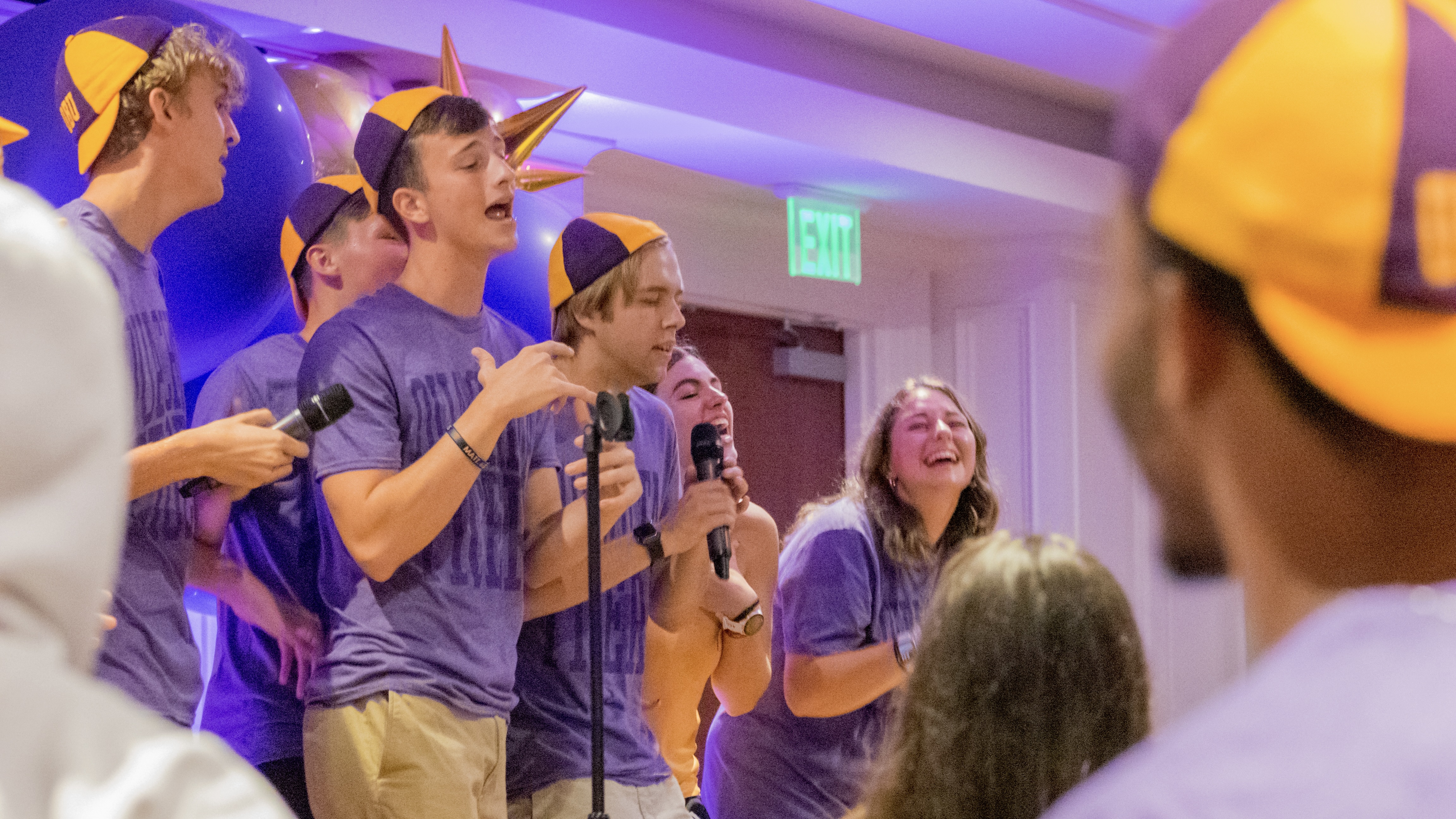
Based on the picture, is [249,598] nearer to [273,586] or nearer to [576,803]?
[273,586]

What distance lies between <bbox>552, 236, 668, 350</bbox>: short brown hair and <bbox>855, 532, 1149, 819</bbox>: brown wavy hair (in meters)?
1.25

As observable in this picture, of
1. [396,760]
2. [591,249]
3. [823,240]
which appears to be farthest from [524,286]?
[823,240]

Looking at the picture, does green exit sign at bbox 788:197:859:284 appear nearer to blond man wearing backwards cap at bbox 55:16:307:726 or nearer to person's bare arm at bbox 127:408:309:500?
blond man wearing backwards cap at bbox 55:16:307:726

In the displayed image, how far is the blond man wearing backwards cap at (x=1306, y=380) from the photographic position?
1.46ft

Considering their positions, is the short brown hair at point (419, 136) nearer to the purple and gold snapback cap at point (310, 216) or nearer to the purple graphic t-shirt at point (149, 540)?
the purple and gold snapback cap at point (310, 216)

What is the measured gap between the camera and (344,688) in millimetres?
2062

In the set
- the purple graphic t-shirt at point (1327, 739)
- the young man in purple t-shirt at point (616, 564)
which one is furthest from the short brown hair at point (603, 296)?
the purple graphic t-shirt at point (1327, 739)

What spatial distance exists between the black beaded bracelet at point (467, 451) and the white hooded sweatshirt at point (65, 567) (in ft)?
5.20

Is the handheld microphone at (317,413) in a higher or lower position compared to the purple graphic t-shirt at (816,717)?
higher

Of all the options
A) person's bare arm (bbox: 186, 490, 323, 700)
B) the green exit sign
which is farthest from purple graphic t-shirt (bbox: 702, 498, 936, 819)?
the green exit sign

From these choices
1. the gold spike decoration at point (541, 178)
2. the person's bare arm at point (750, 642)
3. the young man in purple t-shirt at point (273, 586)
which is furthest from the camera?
the gold spike decoration at point (541, 178)

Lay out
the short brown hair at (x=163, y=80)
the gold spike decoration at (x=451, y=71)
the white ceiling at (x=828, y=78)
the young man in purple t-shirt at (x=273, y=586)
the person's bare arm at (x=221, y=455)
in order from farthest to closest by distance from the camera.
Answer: the white ceiling at (x=828, y=78), the gold spike decoration at (x=451, y=71), the young man in purple t-shirt at (x=273, y=586), the short brown hair at (x=163, y=80), the person's bare arm at (x=221, y=455)

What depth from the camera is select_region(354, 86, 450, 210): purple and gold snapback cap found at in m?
2.38

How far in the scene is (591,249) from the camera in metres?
2.69
